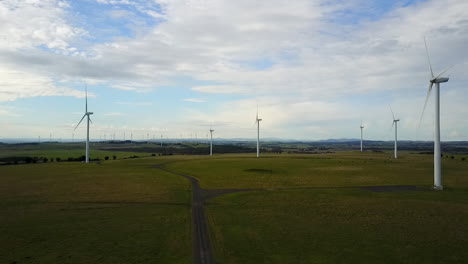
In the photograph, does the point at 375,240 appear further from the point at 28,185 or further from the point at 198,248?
the point at 28,185

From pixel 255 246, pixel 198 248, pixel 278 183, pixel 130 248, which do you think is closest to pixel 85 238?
pixel 130 248

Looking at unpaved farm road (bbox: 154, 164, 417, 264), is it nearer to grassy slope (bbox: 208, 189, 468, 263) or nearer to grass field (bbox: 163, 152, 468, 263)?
grass field (bbox: 163, 152, 468, 263)

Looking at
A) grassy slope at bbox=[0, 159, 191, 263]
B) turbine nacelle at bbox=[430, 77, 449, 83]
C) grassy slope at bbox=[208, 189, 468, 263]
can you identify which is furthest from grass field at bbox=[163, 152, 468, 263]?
turbine nacelle at bbox=[430, 77, 449, 83]

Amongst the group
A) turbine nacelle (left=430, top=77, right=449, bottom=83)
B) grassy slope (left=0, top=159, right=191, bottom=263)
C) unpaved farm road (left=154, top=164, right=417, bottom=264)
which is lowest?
grassy slope (left=0, top=159, right=191, bottom=263)

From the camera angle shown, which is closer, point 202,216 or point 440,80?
point 202,216

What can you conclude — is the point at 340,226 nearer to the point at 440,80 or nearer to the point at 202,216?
the point at 202,216

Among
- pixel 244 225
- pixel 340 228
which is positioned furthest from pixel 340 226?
pixel 244 225

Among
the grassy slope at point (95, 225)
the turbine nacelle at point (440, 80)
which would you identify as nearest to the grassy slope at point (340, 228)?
the grassy slope at point (95, 225)

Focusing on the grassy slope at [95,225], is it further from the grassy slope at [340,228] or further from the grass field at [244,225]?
the grassy slope at [340,228]
